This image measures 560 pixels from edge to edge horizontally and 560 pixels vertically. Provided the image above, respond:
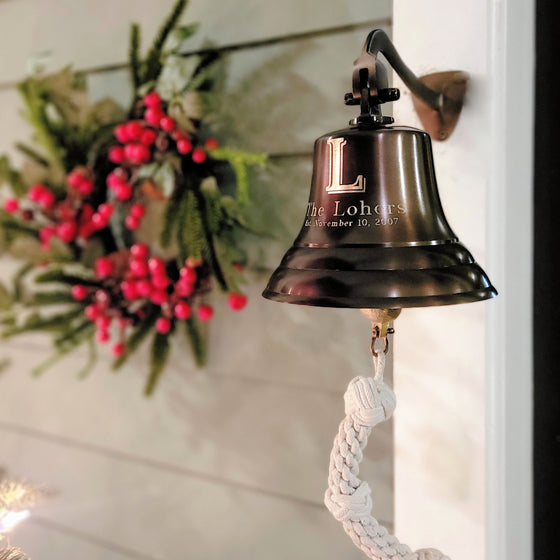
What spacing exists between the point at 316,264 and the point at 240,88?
22.3 inches

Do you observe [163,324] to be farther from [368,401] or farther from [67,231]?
[368,401]

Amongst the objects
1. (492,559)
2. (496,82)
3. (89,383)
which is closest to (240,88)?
(496,82)

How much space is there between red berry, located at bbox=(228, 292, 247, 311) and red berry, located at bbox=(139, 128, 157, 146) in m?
0.29

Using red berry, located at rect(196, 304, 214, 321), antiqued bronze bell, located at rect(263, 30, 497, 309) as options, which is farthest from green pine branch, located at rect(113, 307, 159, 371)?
antiqued bronze bell, located at rect(263, 30, 497, 309)

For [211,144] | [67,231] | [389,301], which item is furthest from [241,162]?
[389,301]

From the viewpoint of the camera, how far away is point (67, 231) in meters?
1.10

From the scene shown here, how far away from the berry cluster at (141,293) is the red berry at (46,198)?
0.47ft

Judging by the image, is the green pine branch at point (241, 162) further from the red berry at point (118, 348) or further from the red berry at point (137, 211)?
the red berry at point (118, 348)

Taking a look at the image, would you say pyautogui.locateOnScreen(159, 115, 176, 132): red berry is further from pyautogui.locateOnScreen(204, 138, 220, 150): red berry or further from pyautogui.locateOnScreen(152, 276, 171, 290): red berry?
pyautogui.locateOnScreen(152, 276, 171, 290): red berry

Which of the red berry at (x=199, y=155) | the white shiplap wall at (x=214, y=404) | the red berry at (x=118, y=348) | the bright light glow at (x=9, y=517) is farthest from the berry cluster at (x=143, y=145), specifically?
the bright light glow at (x=9, y=517)

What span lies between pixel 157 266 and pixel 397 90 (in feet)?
2.03

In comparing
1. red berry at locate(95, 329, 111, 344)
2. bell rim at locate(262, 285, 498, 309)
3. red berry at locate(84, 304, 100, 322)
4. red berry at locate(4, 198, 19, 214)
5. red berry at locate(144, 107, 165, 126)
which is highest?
red berry at locate(144, 107, 165, 126)

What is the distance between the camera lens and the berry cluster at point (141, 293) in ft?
3.26

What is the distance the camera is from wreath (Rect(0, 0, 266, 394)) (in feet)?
3.14
